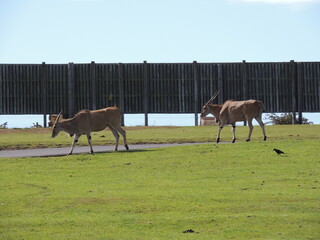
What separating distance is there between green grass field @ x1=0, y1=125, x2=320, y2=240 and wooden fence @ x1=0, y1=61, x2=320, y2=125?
17.7 m

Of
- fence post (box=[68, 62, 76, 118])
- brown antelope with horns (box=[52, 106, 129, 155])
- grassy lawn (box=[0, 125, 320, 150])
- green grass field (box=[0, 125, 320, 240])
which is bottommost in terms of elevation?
green grass field (box=[0, 125, 320, 240])

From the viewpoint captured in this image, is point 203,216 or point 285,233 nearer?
point 285,233

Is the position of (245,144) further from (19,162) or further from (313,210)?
(313,210)

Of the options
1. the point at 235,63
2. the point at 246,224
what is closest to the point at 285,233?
the point at 246,224

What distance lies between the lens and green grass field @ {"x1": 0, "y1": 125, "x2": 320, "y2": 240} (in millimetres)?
13377

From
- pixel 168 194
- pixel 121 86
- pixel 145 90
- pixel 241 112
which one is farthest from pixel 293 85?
Result: pixel 168 194

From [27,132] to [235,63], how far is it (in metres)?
12.6

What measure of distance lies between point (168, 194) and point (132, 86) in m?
28.9

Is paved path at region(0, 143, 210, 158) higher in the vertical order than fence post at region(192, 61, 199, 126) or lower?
lower

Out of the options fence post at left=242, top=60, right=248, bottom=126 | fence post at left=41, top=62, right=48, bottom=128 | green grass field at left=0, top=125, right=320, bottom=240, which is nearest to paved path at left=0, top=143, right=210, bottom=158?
green grass field at left=0, top=125, right=320, bottom=240

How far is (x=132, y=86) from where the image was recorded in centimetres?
4575

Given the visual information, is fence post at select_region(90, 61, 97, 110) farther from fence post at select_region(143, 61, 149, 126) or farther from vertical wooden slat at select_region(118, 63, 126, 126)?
fence post at select_region(143, 61, 149, 126)

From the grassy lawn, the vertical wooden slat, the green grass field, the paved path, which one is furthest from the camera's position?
the vertical wooden slat

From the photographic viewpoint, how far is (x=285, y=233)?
41.8 ft
